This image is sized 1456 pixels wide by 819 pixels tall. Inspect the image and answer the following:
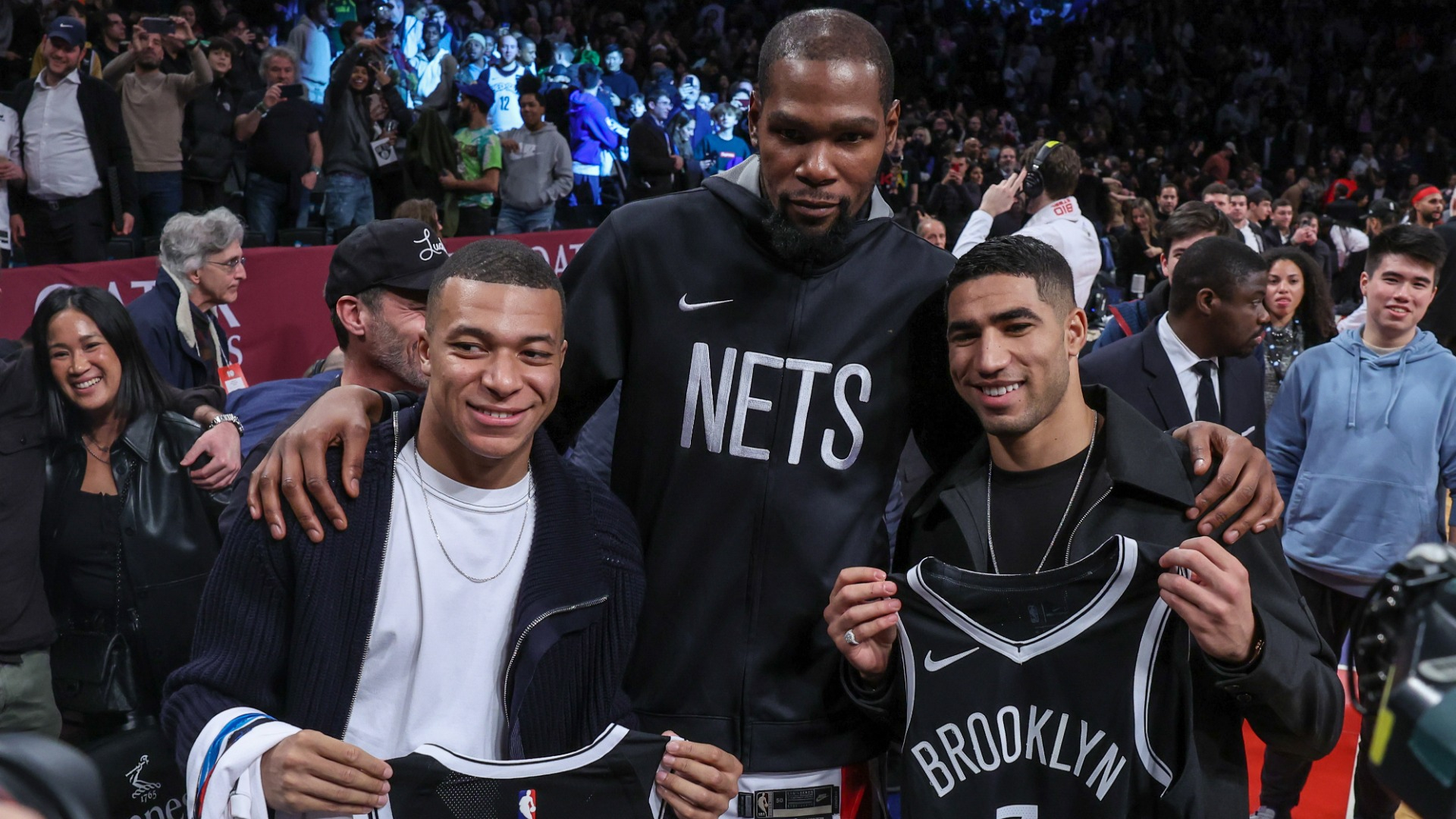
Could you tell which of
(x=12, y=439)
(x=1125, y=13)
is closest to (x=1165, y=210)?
(x=12, y=439)

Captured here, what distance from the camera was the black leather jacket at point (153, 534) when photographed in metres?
4.00

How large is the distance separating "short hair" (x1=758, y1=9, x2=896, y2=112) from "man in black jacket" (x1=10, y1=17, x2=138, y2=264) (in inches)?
295

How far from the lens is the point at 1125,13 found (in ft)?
98.6

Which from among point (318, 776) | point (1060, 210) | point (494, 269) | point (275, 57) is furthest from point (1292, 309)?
point (275, 57)

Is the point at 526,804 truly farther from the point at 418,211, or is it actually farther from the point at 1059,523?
the point at 418,211

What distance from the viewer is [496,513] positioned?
236 centimetres

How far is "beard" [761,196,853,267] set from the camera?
8.40 ft

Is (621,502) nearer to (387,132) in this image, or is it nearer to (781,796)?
(781,796)

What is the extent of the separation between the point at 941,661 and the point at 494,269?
1.09 m

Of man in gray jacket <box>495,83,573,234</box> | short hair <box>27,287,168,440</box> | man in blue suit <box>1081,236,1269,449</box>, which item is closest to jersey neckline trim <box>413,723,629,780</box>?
short hair <box>27,287,168,440</box>

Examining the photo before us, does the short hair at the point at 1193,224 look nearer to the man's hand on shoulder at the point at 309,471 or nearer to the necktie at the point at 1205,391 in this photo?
the necktie at the point at 1205,391

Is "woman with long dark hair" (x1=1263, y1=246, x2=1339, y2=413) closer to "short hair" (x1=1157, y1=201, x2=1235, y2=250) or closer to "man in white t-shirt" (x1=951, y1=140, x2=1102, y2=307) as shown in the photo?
"short hair" (x1=1157, y1=201, x2=1235, y2=250)

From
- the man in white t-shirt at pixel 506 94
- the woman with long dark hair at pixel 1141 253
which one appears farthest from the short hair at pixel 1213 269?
the man in white t-shirt at pixel 506 94

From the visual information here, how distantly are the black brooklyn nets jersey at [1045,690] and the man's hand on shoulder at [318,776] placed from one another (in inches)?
39.1
